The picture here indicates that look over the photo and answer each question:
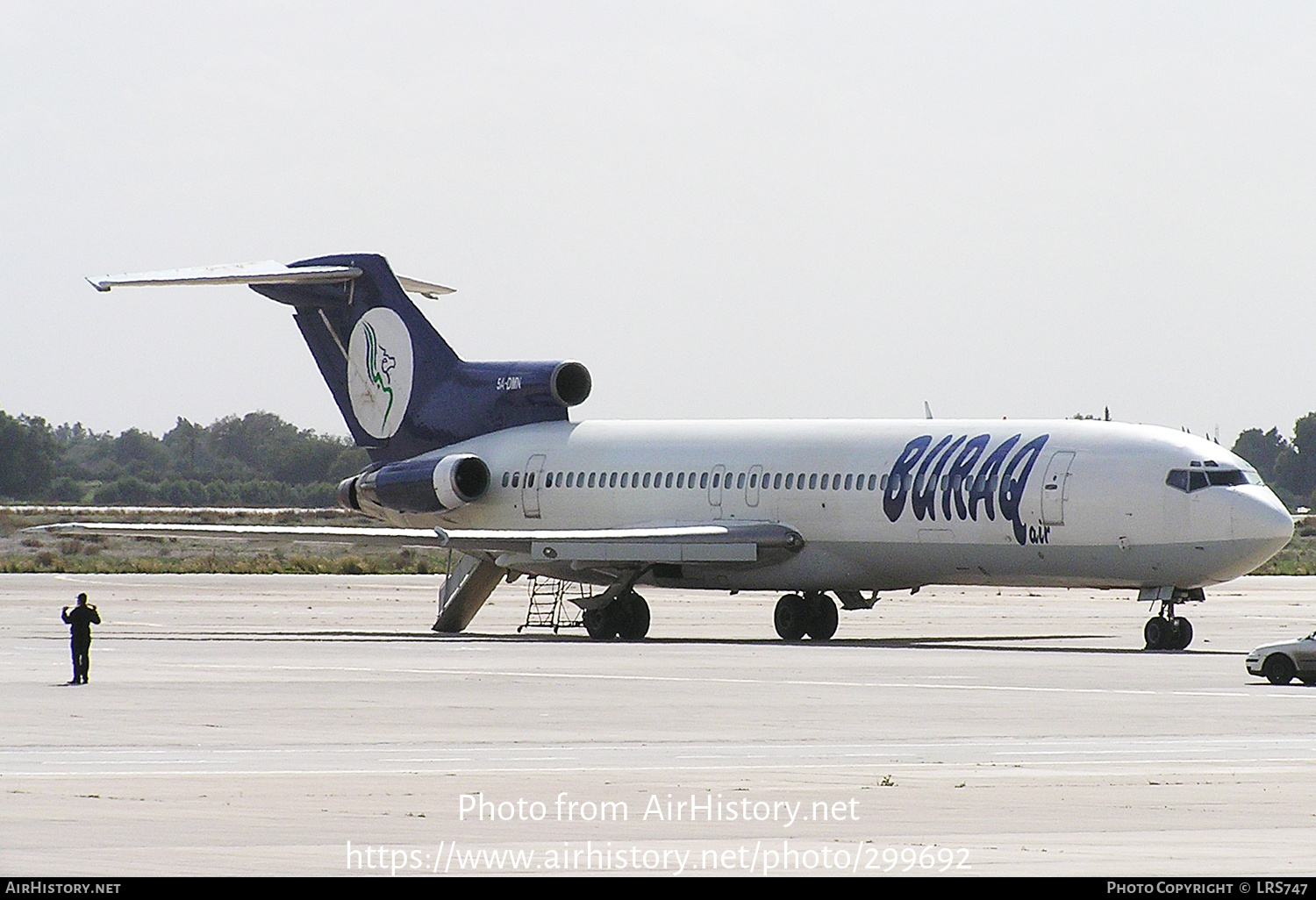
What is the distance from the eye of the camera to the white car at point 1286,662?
29.1m

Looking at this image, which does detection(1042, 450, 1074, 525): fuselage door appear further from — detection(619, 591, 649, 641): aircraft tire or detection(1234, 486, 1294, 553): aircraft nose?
detection(619, 591, 649, 641): aircraft tire

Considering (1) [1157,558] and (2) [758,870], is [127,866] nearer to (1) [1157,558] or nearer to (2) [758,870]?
(2) [758,870]

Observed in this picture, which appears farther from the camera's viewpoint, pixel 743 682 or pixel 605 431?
pixel 605 431

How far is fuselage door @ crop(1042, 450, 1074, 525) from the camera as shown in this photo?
3981 cm

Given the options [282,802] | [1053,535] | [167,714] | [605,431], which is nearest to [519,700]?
[167,714]

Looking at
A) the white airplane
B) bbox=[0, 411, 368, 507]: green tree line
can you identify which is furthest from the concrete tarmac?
bbox=[0, 411, 368, 507]: green tree line

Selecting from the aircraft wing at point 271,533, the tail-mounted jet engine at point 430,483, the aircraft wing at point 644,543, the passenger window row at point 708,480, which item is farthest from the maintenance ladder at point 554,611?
the aircraft wing at point 271,533

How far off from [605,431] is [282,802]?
107 feet

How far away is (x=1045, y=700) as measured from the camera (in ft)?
87.6

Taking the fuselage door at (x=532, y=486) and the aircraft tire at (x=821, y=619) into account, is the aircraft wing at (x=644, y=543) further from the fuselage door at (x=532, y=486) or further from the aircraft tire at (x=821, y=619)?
the fuselage door at (x=532, y=486)

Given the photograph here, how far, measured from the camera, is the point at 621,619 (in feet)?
147

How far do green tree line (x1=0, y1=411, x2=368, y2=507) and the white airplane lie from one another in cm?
7820

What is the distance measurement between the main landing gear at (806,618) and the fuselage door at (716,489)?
84.8 inches

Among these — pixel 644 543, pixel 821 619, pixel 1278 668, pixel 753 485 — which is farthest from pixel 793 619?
pixel 1278 668
